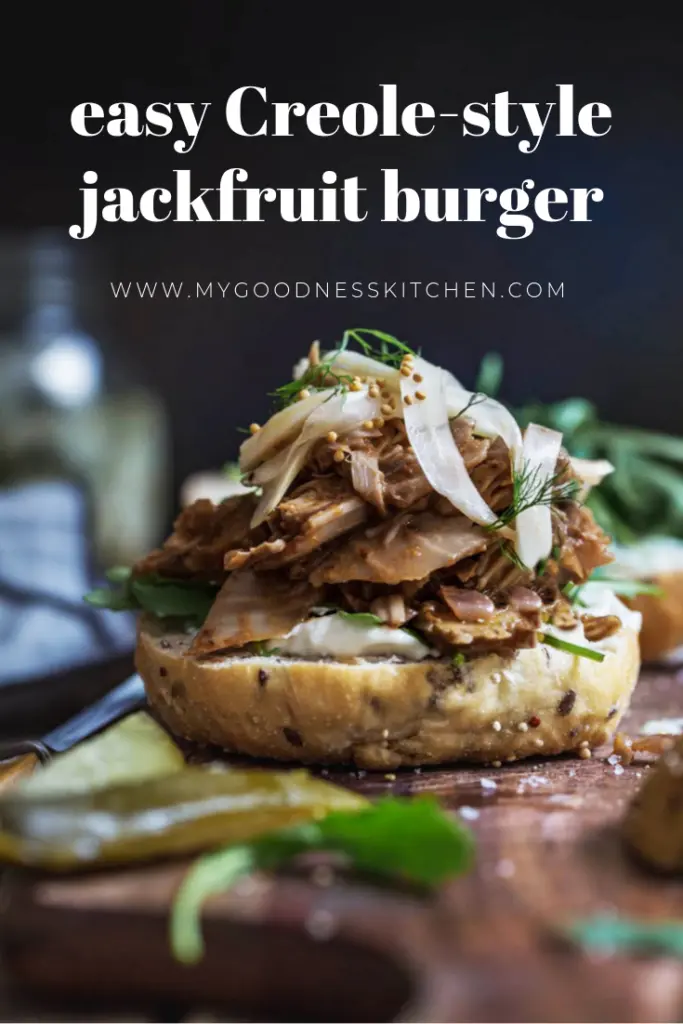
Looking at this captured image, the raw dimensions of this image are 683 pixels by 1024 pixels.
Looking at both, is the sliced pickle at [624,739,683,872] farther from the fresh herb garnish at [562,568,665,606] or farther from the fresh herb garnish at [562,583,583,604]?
the fresh herb garnish at [562,568,665,606]

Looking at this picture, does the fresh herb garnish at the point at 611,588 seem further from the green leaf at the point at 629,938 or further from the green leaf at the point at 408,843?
the green leaf at the point at 629,938

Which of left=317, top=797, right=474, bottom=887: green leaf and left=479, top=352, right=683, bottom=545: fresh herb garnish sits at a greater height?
left=479, top=352, right=683, bottom=545: fresh herb garnish

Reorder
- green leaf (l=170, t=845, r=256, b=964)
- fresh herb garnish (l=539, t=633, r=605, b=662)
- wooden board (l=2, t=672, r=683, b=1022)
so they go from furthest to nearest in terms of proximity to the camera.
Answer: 1. fresh herb garnish (l=539, t=633, r=605, b=662)
2. green leaf (l=170, t=845, r=256, b=964)
3. wooden board (l=2, t=672, r=683, b=1022)

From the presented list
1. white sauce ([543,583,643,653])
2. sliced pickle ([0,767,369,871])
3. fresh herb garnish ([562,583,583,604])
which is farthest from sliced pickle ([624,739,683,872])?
fresh herb garnish ([562,583,583,604])

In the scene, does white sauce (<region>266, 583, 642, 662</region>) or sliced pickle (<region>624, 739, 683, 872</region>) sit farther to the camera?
white sauce (<region>266, 583, 642, 662</region>)

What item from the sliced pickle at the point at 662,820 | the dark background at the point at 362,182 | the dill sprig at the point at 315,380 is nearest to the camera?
the sliced pickle at the point at 662,820

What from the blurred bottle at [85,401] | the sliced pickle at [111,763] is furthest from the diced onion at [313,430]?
the blurred bottle at [85,401]

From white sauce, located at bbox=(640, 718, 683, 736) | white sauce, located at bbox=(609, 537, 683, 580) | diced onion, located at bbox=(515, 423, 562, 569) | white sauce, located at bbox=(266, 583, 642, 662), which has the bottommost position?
white sauce, located at bbox=(640, 718, 683, 736)
